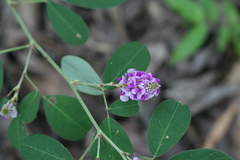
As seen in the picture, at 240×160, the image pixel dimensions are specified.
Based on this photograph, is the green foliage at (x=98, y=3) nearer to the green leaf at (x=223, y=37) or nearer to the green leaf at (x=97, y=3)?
the green leaf at (x=97, y=3)

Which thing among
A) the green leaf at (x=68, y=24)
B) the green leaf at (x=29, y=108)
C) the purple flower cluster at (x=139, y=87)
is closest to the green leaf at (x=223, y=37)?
the green leaf at (x=68, y=24)

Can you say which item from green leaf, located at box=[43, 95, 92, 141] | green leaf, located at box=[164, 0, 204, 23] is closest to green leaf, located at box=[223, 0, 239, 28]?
green leaf, located at box=[164, 0, 204, 23]

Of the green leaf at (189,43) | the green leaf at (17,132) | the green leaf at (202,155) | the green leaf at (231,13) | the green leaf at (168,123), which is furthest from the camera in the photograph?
the green leaf at (231,13)

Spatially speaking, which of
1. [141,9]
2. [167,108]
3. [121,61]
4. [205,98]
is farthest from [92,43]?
[167,108]

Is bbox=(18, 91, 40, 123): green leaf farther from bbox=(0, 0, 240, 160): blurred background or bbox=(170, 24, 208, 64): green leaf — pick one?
bbox=(170, 24, 208, 64): green leaf

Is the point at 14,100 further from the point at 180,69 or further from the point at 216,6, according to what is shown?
the point at 216,6

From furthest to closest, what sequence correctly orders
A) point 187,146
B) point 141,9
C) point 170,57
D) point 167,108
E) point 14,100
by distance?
point 141,9 → point 170,57 → point 187,146 → point 14,100 → point 167,108
